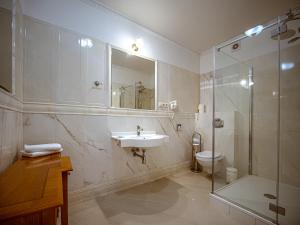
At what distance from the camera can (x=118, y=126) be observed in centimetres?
213

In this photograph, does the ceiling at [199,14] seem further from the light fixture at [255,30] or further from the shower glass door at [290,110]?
the shower glass door at [290,110]

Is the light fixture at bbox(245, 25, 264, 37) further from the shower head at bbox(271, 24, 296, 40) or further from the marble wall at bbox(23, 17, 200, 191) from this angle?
the marble wall at bbox(23, 17, 200, 191)

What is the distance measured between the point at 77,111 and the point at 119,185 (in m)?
1.17

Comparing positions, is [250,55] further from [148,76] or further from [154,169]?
[154,169]

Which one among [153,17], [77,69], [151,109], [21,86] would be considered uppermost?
[153,17]

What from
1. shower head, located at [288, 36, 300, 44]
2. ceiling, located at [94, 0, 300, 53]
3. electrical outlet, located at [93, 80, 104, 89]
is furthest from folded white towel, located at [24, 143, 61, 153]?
shower head, located at [288, 36, 300, 44]

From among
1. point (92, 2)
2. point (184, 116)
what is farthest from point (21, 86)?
point (184, 116)

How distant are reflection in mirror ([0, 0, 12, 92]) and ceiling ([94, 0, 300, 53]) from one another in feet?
3.98

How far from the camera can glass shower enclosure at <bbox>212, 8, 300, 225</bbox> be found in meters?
1.79

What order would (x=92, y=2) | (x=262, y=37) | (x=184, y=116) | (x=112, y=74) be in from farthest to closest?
(x=184, y=116)
(x=262, y=37)
(x=112, y=74)
(x=92, y=2)

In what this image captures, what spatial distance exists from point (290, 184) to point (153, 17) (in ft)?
9.75

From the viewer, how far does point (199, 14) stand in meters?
2.13

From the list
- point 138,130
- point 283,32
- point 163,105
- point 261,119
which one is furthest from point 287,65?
point 138,130

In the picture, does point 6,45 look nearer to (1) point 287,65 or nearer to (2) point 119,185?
(2) point 119,185
